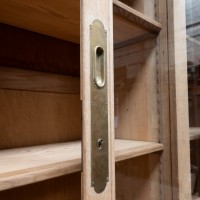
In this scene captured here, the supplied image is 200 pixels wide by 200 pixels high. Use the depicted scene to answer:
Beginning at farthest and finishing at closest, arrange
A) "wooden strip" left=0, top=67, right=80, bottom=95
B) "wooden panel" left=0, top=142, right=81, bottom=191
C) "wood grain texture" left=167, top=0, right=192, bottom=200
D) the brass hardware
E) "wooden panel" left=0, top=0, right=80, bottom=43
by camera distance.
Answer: "wood grain texture" left=167, top=0, right=192, bottom=200
"wooden strip" left=0, top=67, right=80, bottom=95
"wooden panel" left=0, top=0, right=80, bottom=43
the brass hardware
"wooden panel" left=0, top=142, right=81, bottom=191

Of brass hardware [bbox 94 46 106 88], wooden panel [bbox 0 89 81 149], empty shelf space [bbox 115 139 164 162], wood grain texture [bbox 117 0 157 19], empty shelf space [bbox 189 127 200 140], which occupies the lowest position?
empty shelf space [bbox 115 139 164 162]

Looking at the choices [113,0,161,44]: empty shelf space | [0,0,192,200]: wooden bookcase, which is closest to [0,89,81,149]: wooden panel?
[0,0,192,200]: wooden bookcase

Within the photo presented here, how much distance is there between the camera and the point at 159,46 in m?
1.05

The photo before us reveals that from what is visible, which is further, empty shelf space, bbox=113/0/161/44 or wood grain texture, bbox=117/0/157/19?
wood grain texture, bbox=117/0/157/19

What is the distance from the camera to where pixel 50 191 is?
0.98 meters

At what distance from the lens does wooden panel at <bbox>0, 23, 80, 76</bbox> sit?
34.5 inches

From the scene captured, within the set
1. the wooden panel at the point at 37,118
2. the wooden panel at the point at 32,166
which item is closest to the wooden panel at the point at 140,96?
the wooden panel at the point at 37,118

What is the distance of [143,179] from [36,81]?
591 mm

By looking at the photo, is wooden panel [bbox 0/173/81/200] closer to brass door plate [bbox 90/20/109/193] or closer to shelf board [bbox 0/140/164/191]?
shelf board [bbox 0/140/164/191]

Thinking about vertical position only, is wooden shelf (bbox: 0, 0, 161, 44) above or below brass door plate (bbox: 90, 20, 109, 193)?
above

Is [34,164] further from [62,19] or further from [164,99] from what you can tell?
[164,99]

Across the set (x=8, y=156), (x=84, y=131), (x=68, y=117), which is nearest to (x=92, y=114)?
(x=84, y=131)

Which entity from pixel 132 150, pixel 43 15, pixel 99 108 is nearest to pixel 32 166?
Result: pixel 99 108

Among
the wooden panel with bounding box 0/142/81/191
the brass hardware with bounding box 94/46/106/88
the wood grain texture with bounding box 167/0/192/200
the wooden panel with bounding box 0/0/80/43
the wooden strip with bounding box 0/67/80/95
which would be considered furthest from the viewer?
the wood grain texture with bounding box 167/0/192/200
